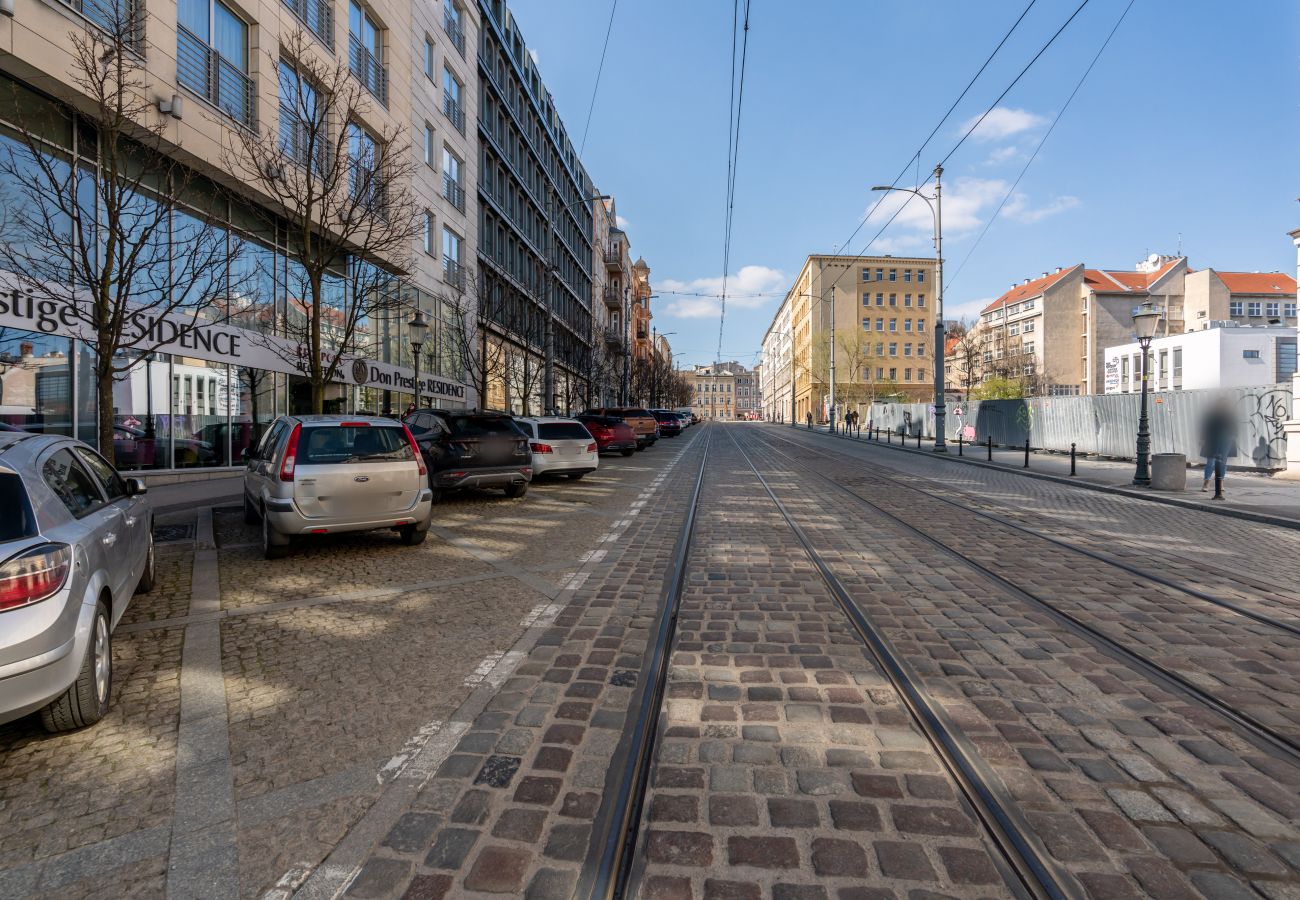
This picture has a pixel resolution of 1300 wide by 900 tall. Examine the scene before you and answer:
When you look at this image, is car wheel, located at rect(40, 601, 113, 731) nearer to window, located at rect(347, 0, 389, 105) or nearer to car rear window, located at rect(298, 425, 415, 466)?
car rear window, located at rect(298, 425, 415, 466)

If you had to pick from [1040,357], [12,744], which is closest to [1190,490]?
[12,744]

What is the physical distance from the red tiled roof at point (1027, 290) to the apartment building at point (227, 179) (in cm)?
7746

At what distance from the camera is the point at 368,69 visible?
20.6 m

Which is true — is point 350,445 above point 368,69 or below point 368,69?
below

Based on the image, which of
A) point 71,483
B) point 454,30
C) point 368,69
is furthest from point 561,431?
point 454,30

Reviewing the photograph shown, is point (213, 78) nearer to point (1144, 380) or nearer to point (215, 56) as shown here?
point (215, 56)

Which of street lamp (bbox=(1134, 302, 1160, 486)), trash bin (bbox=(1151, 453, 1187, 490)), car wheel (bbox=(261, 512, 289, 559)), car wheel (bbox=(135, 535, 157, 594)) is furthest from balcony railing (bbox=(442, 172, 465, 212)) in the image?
trash bin (bbox=(1151, 453, 1187, 490))

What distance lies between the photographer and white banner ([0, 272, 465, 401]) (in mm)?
10875

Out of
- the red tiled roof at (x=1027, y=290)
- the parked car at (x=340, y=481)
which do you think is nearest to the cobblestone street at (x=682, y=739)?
the parked car at (x=340, y=481)

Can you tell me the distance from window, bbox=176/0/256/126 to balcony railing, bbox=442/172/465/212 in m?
11.2

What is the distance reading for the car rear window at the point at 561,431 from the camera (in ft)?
49.7

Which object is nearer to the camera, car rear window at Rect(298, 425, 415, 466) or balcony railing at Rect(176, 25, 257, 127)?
car rear window at Rect(298, 425, 415, 466)

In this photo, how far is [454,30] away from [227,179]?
17204 millimetres

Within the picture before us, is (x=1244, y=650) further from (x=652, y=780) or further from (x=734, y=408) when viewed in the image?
(x=734, y=408)
